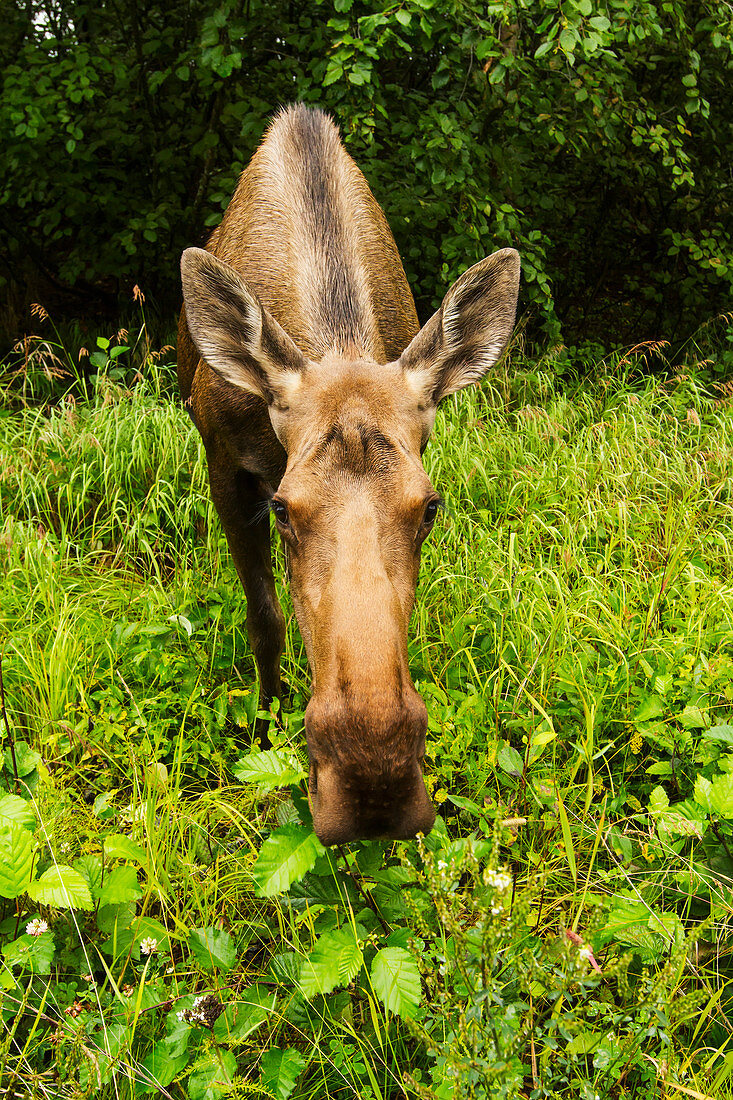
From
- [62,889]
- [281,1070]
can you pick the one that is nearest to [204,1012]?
[281,1070]

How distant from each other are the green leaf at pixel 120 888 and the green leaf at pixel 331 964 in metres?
0.57

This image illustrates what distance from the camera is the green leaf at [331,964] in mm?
1891

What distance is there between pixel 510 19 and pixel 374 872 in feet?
14.9

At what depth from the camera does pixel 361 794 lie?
1.86 metres

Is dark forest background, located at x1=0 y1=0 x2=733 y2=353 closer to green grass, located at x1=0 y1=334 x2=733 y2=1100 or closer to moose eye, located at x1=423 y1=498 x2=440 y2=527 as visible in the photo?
green grass, located at x1=0 y1=334 x2=733 y2=1100

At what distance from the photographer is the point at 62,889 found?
212 cm

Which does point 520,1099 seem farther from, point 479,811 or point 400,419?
point 400,419

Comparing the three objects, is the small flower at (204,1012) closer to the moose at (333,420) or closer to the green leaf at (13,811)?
the moose at (333,420)

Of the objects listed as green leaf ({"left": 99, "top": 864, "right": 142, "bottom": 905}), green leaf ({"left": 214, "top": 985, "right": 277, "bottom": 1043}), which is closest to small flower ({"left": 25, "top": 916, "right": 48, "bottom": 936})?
green leaf ({"left": 99, "top": 864, "right": 142, "bottom": 905})

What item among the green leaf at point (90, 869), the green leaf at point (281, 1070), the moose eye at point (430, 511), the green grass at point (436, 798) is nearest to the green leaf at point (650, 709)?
the green grass at point (436, 798)

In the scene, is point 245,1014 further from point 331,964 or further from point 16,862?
point 16,862

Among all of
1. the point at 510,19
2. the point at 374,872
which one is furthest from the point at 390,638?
the point at 510,19

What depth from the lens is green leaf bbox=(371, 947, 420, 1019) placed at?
1808mm

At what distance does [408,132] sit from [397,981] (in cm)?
548
